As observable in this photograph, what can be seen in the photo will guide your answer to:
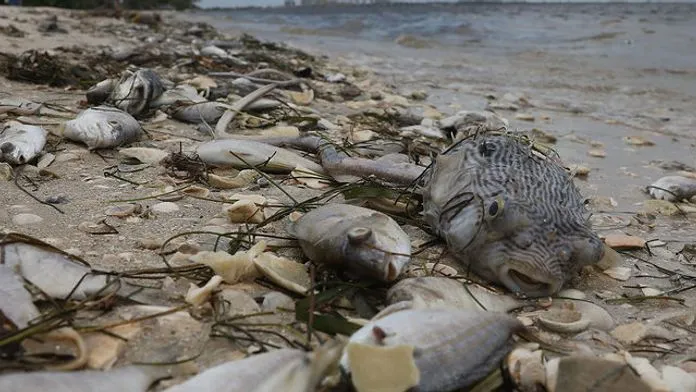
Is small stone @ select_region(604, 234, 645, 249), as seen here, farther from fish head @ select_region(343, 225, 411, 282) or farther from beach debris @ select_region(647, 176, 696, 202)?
fish head @ select_region(343, 225, 411, 282)

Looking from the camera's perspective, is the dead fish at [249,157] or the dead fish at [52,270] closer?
the dead fish at [52,270]

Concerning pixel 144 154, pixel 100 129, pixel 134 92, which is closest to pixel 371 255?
pixel 144 154

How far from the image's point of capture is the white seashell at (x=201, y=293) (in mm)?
2061

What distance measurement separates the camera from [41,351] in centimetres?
168

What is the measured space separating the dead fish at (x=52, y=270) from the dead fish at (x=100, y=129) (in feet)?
5.82

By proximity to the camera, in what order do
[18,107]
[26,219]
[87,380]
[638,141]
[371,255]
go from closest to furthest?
[87,380] → [371,255] → [26,219] → [18,107] → [638,141]

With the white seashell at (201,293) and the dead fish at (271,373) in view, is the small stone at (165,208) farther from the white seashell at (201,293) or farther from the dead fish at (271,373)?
the dead fish at (271,373)

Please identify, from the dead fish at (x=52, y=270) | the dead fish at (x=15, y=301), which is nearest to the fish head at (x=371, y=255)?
the dead fish at (x=52, y=270)

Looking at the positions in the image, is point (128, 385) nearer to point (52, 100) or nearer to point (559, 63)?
point (52, 100)

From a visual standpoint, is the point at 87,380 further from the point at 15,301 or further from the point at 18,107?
the point at 18,107

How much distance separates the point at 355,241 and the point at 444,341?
0.60 metres

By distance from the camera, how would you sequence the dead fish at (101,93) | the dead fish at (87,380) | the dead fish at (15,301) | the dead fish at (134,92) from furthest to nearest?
the dead fish at (101,93) → the dead fish at (134,92) → the dead fish at (15,301) → the dead fish at (87,380)

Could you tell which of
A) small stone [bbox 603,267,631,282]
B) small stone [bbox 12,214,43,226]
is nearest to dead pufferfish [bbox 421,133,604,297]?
small stone [bbox 603,267,631,282]

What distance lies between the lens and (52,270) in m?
2.05
